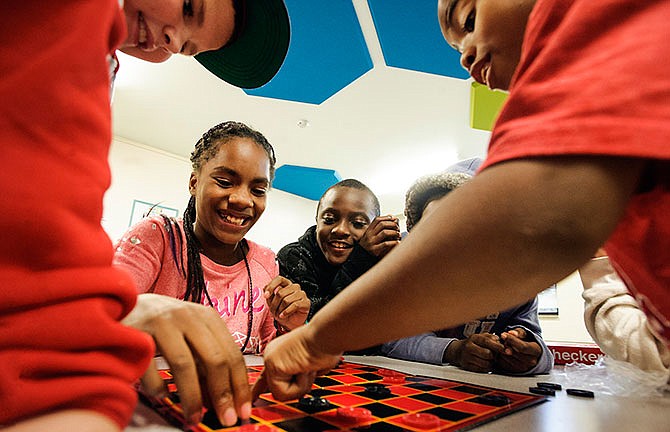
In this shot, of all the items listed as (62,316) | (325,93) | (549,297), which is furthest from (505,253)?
(549,297)

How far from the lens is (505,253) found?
0.30 meters

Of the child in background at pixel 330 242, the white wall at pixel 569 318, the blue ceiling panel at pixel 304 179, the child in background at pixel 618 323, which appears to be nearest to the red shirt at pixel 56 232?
the child in background at pixel 618 323

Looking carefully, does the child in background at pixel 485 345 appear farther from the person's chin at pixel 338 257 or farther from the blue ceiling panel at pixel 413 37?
the blue ceiling panel at pixel 413 37

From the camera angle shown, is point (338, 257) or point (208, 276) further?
point (338, 257)

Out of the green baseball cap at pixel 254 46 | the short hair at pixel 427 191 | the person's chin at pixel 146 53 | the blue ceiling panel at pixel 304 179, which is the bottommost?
the short hair at pixel 427 191

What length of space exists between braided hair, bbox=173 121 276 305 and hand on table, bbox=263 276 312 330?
0.25m

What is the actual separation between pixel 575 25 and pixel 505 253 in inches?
7.4

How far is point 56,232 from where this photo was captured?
29 centimetres

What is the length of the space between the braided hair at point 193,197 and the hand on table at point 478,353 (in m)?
0.77

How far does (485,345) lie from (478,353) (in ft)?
0.11

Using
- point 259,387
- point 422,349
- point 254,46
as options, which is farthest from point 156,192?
point 259,387

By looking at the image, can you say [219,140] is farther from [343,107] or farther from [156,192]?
[156,192]

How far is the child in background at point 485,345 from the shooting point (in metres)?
1.02

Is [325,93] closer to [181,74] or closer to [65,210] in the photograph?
[181,74]
